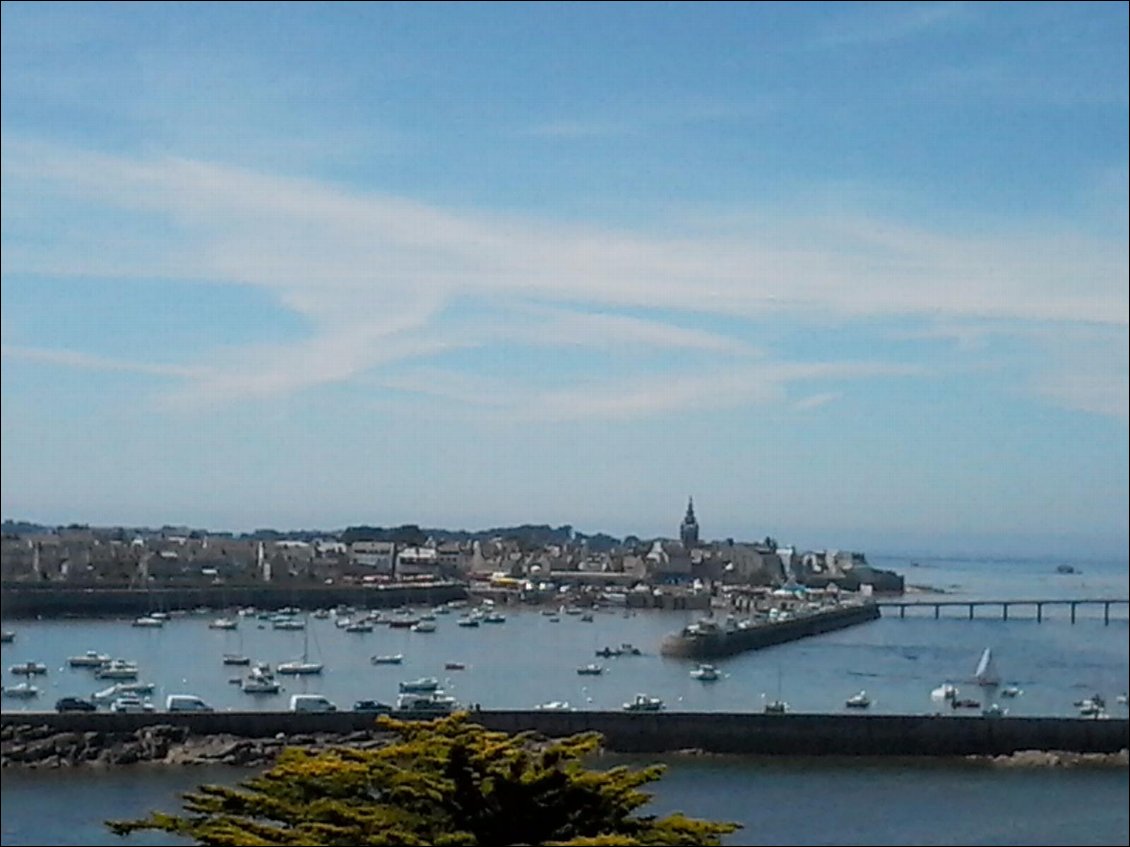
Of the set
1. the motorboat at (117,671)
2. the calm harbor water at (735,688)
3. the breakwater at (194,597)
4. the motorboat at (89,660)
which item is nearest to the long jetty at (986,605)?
the calm harbor water at (735,688)

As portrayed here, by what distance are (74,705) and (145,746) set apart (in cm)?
147

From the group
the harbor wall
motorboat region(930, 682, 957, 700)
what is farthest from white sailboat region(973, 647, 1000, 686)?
the harbor wall

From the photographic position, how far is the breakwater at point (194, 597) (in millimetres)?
26344

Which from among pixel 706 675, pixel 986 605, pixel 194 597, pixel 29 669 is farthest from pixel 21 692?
pixel 986 605

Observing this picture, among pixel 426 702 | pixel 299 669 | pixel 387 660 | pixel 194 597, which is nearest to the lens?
pixel 426 702

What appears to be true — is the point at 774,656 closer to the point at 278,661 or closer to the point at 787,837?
the point at 278,661

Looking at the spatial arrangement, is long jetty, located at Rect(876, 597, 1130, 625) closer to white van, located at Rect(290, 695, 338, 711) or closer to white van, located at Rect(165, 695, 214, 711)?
white van, located at Rect(290, 695, 338, 711)

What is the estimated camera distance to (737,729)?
40.5 feet

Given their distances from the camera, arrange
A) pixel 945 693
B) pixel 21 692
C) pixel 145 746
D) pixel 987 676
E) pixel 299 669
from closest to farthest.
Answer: pixel 145 746 → pixel 21 692 → pixel 945 693 → pixel 299 669 → pixel 987 676

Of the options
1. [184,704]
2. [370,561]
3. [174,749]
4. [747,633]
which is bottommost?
[174,749]

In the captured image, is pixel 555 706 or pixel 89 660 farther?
pixel 89 660

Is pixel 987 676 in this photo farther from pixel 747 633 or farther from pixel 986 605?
pixel 986 605

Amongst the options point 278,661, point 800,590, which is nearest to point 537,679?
point 278,661

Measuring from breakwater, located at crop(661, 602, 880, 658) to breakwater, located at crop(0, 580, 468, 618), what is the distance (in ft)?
21.3
